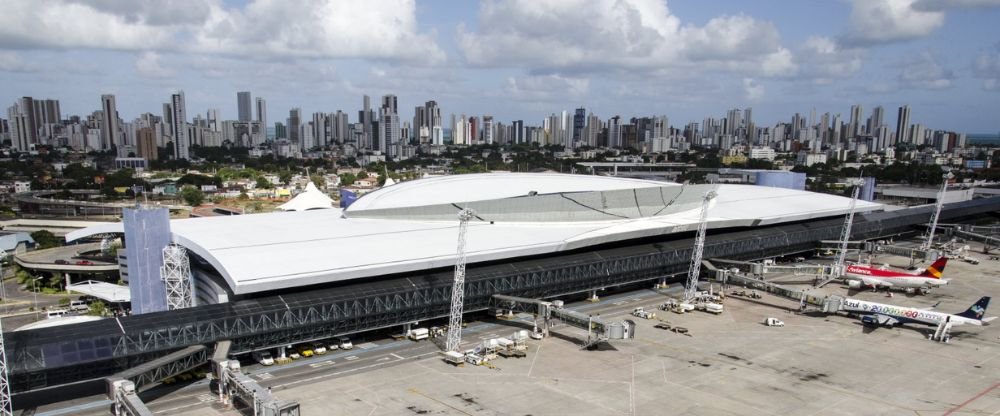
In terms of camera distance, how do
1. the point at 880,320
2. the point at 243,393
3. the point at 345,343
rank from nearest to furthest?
the point at 243,393, the point at 345,343, the point at 880,320

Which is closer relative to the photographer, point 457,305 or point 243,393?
point 243,393

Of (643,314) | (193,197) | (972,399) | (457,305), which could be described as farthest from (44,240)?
(972,399)

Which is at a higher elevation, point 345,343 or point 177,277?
point 177,277

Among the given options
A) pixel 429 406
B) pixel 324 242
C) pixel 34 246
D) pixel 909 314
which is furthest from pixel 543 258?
pixel 34 246

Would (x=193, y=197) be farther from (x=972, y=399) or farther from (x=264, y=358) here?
(x=972, y=399)

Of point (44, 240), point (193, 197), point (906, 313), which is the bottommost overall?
point (44, 240)

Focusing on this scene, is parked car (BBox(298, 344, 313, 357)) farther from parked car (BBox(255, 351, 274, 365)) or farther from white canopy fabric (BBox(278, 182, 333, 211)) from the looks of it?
white canopy fabric (BBox(278, 182, 333, 211))

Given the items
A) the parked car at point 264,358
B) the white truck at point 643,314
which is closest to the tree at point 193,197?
the parked car at point 264,358

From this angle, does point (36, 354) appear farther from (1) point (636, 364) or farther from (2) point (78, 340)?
(1) point (636, 364)

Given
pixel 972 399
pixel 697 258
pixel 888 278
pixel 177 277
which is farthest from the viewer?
pixel 888 278
